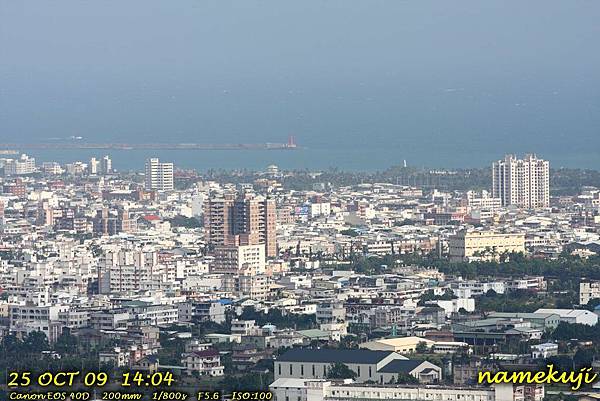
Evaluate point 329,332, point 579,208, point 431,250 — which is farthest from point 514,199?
point 329,332

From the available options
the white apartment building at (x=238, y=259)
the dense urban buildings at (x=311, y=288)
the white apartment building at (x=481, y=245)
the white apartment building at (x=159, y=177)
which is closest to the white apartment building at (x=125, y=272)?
the dense urban buildings at (x=311, y=288)

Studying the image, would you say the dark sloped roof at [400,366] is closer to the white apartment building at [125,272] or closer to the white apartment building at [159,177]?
the white apartment building at [125,272]

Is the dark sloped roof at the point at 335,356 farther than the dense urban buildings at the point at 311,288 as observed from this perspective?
No

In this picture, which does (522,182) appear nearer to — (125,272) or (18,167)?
(18,167)

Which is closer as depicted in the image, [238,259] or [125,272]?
[125,272]

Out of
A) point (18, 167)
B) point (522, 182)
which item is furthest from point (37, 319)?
point (18, 167)

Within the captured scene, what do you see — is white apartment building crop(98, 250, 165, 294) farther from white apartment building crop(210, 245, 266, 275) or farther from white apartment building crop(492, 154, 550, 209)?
white apartment building crop(492, 154, 550, 209)
